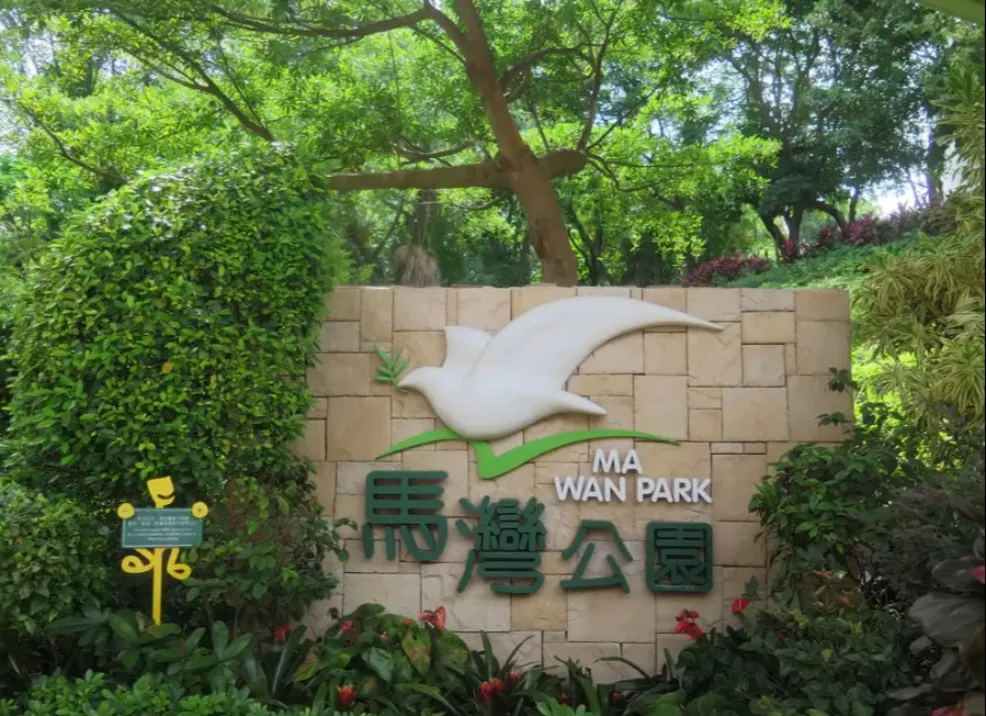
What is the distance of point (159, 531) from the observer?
4.43 meters

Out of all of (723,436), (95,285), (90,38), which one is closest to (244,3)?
(90,38)

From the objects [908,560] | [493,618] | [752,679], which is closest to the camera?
[908,560]

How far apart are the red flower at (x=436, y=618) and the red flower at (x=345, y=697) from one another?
660 millimetres

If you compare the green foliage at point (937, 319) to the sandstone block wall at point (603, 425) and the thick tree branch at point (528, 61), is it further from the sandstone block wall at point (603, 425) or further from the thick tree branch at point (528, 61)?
the thick tree branch at point (528, 61)

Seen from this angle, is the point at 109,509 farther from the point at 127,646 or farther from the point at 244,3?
the point at 244,3

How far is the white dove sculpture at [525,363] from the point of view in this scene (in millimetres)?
5152

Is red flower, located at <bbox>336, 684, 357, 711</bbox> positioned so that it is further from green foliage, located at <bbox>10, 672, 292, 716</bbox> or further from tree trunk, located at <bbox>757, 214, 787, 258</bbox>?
tree trunk, located at <bbox>757, 214, 787, 258</bbox>

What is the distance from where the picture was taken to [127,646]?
169 inches

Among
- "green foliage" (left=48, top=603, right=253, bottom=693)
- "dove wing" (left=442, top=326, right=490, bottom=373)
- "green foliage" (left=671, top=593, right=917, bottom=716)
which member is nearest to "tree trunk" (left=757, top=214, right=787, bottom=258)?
"dove wing" (left=442, top=326, right=490, bottom=373)

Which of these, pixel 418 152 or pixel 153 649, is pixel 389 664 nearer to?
pixel 153 649

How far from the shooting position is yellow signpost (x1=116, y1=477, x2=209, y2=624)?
174 inches

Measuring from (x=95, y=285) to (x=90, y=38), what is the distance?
4.58 metres

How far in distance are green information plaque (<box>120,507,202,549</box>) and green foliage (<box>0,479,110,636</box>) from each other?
0.57ft

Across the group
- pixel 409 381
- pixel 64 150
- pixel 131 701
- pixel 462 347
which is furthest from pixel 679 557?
pixel 64 150
